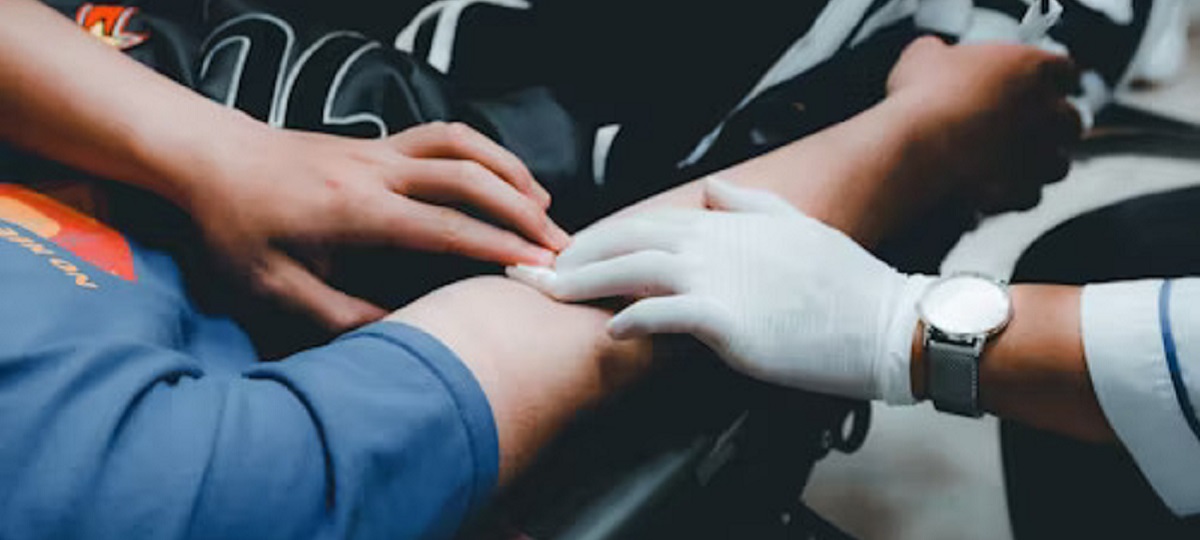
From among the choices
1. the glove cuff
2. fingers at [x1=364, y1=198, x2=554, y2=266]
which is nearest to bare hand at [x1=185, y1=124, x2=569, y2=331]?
fingers at [x1=364, y1=198, x2=554, y2=266]

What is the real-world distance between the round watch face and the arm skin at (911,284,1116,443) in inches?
0.4

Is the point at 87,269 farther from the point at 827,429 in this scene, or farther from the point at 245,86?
the point at 827,429

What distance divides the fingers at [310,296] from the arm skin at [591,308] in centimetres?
7

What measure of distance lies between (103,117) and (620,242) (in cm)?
39

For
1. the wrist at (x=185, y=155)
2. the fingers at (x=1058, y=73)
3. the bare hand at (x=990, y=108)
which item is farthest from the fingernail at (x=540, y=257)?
the fingers at (x=1058, y=73)

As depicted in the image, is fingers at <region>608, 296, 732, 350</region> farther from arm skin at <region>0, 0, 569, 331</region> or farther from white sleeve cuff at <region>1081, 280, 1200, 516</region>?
white sleeve cuff at <region>1081, 280, 1200, 516</region>

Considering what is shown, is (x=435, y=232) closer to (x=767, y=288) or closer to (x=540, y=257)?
(x=540, y=257)

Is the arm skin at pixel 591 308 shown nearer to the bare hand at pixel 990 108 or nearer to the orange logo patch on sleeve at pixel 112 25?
the bare hand at pixel 990 108

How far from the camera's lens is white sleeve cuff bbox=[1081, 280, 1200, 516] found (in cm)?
66

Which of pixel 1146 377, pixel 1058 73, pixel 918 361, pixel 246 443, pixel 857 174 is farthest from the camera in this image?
pixel 1058 73

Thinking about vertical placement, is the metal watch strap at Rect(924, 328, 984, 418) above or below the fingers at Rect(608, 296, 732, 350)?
below

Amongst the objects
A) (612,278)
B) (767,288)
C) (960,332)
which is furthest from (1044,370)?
(612,278)

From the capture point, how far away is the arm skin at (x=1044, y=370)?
0.69 meters

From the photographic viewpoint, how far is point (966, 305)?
2.45ft
